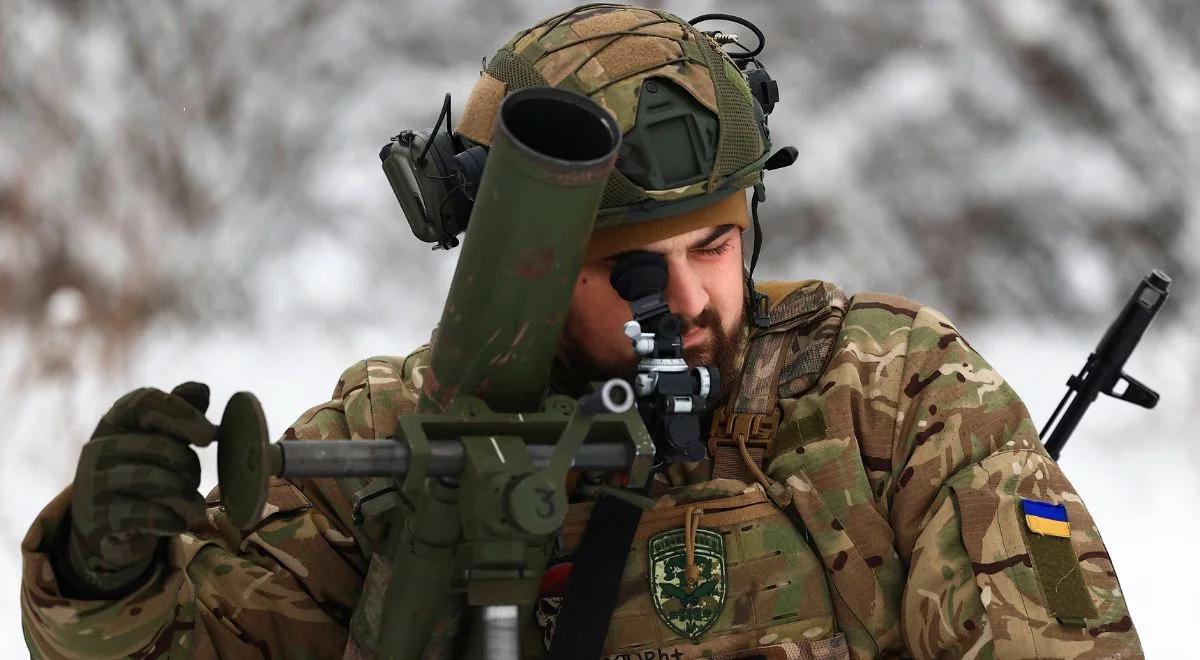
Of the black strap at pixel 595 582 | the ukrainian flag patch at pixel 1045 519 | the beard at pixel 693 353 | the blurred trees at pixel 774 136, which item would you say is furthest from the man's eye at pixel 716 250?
the blurred trees at pixel 774 136

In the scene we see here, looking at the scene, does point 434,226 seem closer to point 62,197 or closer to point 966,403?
point 966,403

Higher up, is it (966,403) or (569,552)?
(966,403)

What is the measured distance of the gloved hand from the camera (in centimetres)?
201

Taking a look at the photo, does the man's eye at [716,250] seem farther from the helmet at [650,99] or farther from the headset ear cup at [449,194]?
the headset ear cup at [449,194]

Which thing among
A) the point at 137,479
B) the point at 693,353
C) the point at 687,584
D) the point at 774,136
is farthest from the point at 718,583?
the point at 774,136

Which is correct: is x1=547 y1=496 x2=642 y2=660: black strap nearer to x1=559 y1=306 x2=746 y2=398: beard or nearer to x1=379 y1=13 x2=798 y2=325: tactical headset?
x1=559 y1=306 x2=746 y2=398: beard

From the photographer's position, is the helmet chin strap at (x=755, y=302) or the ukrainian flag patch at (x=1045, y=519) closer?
the ukrainian flag patch at (x=1045, y=519)

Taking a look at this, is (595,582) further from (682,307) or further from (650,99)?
(650,99)

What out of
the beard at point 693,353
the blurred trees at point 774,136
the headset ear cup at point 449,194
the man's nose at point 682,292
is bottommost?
the beard at point 693,353

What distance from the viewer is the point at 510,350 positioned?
2.11 m

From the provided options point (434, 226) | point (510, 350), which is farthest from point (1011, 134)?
point (510, 350)

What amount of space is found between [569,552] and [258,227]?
2042 millimetres

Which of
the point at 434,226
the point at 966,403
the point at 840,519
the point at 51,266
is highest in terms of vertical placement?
the point at 51,266

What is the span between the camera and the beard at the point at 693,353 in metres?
2.56
